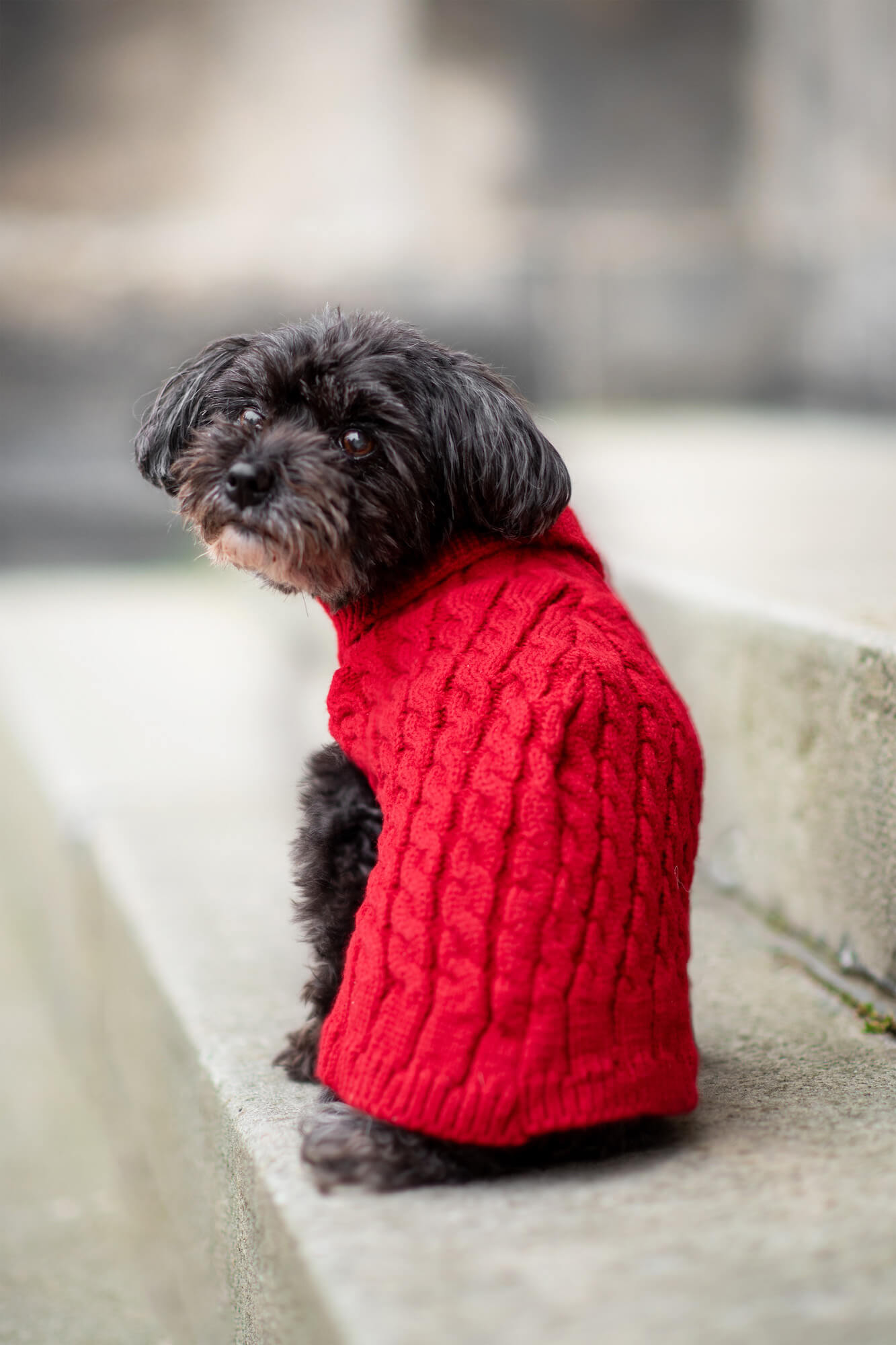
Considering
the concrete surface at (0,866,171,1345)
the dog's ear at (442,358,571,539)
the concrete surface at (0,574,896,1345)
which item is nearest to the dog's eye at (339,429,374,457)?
the dog's ear at (442,358,571,539)

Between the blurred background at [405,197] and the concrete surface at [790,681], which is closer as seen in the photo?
the concrete surface at [790,681]

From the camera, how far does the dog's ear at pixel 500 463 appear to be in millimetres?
1737

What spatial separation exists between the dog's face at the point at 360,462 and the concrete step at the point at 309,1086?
2.53 feet

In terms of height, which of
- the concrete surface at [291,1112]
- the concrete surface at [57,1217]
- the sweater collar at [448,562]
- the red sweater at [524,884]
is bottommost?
the concrete surface at [57,1217]

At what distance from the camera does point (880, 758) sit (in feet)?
7.20

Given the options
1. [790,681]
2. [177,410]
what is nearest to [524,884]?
[177,410]

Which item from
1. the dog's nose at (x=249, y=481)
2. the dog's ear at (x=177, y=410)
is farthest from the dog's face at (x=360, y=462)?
the dog's ear at (x=177, y=410)

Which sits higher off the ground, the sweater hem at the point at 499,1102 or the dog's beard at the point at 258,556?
the dog's beard at the point at 258,556

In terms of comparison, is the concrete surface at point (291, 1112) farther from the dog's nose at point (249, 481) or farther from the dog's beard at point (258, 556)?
the dog's nose at point (249, 481)

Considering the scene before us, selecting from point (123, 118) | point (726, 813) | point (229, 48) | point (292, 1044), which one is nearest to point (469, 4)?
point (229, 48)

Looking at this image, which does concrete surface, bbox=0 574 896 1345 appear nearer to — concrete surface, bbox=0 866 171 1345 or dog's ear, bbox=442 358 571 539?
concrete surface, bbox=0 866 171 1345

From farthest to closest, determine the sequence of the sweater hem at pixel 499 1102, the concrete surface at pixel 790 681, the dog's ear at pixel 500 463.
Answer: the concrete surface at pixel 790 681, the dog's ear at pixel 500 463, the sweater hem at pixel 499 1102

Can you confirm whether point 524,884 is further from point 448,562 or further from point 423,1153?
point 448,562

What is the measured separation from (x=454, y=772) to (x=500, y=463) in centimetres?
41
